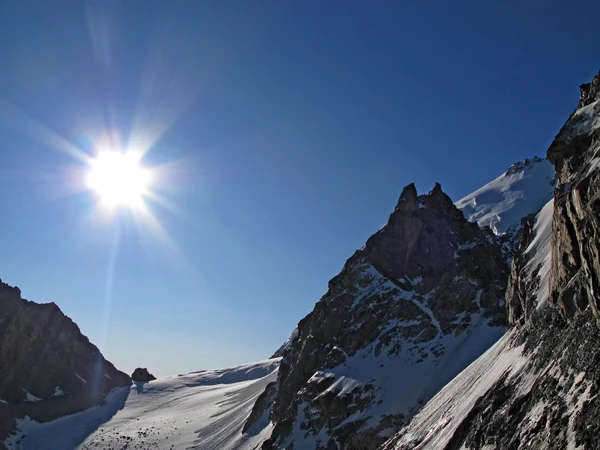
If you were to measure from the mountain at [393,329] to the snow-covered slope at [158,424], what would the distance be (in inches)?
444

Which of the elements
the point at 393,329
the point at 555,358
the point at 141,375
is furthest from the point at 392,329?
the point at 141,375

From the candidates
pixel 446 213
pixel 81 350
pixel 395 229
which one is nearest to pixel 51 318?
pixel 81 350

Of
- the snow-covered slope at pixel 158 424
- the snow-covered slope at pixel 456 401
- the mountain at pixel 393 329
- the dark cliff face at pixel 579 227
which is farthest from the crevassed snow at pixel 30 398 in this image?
the dark cliff face at pixel 579 227

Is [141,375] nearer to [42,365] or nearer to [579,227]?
[42,365]

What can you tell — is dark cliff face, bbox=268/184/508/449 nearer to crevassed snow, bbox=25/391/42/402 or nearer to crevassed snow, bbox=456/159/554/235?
crevassed snow, bbox=456/159/554/235

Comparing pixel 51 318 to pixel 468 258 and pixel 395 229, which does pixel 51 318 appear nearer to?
pixel 395 229

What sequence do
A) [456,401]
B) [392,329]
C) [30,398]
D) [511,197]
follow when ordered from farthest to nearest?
[511,197], [30,398], [392,329], [456,401]

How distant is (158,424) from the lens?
107062mm

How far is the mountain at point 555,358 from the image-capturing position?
74.0ft

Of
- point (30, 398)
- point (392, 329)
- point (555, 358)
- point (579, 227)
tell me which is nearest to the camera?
point (555, 358)

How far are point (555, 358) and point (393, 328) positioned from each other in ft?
151

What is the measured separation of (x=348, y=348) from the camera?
7388 cm

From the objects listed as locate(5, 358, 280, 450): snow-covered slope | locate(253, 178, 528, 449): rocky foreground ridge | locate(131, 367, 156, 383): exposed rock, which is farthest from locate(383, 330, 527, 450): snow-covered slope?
locate(131, 367, 156, 383): exposed rock

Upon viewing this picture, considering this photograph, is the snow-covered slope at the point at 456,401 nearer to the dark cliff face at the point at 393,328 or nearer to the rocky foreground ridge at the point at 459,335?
the rocky foreground ridge at the point at 459,335
